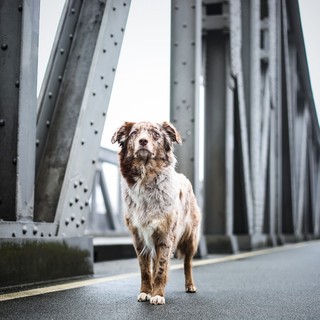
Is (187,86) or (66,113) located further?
(187,86)

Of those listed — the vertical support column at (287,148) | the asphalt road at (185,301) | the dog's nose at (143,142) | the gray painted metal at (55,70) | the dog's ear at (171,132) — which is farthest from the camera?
the vertical support column at (287,148)

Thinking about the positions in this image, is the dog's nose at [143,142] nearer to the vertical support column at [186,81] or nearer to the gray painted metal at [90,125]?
the gray painted metal at [90,125]

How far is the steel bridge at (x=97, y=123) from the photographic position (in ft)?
13.1

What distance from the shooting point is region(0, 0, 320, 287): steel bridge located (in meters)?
3.98

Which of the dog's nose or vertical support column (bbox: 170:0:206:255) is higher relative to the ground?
vertical support column (bbox: 170:0:206:255)

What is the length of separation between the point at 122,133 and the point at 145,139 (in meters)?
0.24

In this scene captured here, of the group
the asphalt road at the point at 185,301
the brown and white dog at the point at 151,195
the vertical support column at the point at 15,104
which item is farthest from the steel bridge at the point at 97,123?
the brown and white dog at the point at 151,195

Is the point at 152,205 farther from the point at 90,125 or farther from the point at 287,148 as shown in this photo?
the point at 287,148

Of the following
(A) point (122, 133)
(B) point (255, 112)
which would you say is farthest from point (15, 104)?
(B) point (255, 112)

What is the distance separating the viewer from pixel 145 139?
3465mm

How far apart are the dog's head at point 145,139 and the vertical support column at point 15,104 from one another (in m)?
0.77

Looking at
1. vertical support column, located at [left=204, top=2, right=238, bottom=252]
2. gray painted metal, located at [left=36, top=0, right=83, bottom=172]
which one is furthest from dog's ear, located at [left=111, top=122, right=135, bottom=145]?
vertical support column, located at [left=204, top=2, right=238, bottom=252]

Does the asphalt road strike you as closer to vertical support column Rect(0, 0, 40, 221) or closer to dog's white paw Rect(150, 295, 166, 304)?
dog's white paw Rect(150, 295, 166, 304)

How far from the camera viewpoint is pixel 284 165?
55.8 feet
